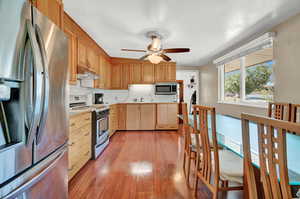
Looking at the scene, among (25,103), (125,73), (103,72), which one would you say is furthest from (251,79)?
(25,103)

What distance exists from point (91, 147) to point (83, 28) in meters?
2.14

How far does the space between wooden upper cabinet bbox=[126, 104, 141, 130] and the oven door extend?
5.05ft

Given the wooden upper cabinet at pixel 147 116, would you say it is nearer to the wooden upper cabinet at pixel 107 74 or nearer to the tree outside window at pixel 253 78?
the wooden upper cabinet at pixel 107 74

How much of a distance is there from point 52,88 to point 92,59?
2500 millimetres

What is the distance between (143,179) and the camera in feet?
6.81

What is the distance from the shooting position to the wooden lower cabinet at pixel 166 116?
4902mm

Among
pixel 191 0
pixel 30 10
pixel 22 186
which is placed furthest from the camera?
pixel 191 0

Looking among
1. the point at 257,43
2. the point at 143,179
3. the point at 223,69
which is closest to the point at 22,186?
the point at 143,179

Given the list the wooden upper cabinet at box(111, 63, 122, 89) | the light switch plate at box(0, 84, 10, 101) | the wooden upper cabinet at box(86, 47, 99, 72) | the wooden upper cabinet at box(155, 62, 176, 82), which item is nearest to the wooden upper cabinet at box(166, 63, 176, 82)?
the wooden upper cabinet at box(155, 62, 176, 82)

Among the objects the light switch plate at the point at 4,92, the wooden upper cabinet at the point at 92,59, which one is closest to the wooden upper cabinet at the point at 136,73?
the wooden upper cabinet at the point at 92,59

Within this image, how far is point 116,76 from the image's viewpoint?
5070 mm

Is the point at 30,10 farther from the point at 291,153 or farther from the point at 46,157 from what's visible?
the point at 291,153

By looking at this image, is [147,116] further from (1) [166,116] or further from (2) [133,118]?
(1) [166,116]

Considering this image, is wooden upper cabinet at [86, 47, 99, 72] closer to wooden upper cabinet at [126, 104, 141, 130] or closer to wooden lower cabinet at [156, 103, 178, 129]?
wooden upper cabinet at [126, 104, 141, 130]
